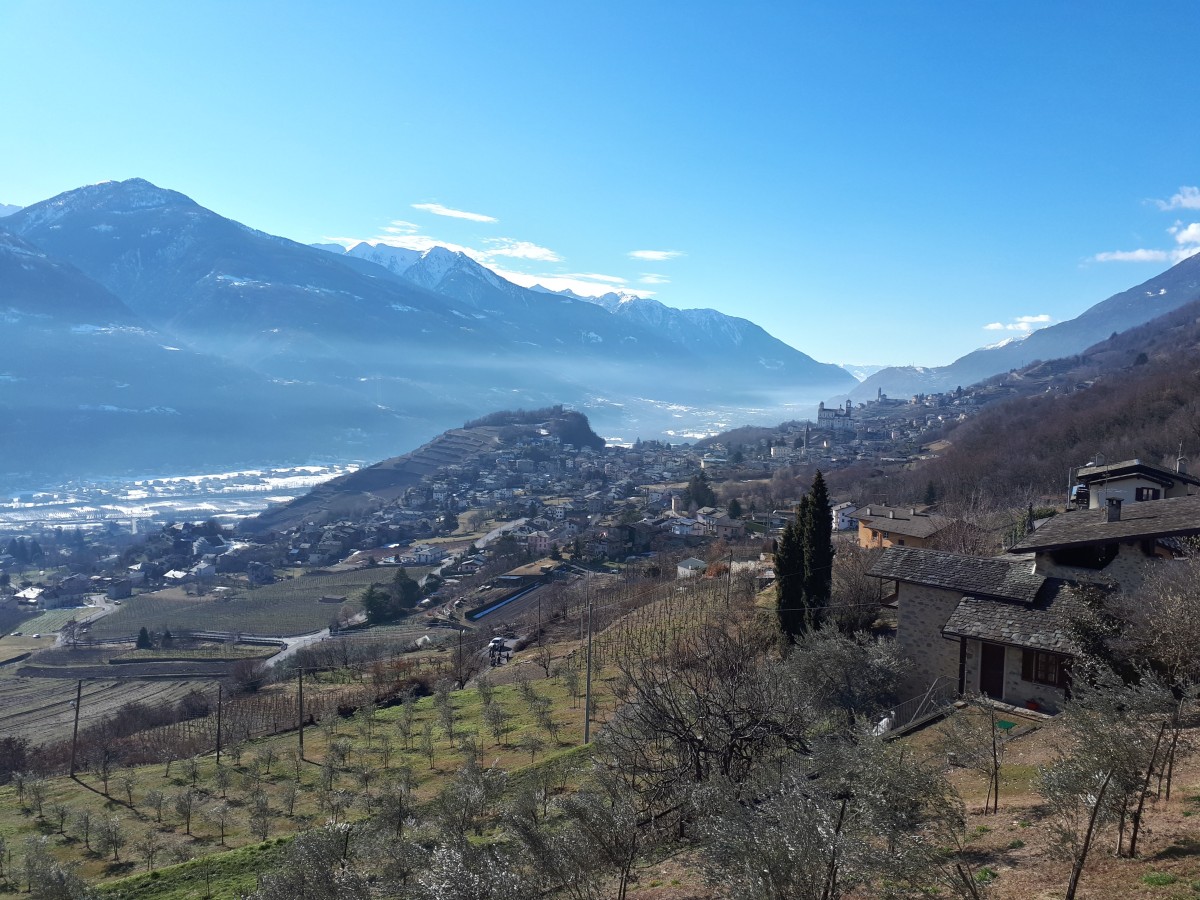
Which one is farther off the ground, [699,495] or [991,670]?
[991,670]

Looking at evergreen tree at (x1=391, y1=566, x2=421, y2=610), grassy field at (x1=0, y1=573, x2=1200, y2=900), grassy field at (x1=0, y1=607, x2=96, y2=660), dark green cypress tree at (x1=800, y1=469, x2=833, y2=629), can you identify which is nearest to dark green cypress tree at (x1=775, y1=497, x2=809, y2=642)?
dark green cypress tree at (x1=800, y1=469, x2=833, y2=629)

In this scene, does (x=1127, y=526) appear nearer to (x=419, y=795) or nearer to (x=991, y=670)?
(x=991, y=670)

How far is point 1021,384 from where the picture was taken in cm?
15188

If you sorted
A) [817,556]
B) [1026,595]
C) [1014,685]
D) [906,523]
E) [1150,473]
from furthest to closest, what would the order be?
[906,523], [1150,473], [817,556], [1026,595], [1014,685]

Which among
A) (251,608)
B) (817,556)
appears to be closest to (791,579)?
(817,556)

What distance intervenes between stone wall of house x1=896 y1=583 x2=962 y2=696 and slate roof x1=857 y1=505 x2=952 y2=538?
16.1m

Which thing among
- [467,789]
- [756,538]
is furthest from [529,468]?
[467,789]

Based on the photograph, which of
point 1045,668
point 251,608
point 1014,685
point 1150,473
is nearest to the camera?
point 1045,668

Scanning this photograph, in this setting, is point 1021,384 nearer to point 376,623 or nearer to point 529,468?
point 529,468

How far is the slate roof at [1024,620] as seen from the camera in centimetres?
1409

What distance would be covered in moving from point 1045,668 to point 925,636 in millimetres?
2648

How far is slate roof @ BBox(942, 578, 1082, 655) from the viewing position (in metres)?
14.1

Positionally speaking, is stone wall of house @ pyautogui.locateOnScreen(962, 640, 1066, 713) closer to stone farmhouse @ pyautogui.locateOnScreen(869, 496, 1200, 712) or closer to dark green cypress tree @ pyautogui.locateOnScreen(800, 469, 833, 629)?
stone farmhouse @ pyautogui.locateOnScreen(869, 496, 1200, 712)

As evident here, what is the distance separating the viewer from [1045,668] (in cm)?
1445
